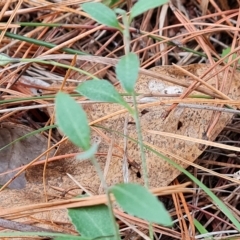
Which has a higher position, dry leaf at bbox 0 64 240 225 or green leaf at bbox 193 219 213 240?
dry leaf at bbox 0 64 240 225

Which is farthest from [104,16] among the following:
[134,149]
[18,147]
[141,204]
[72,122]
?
[18,147]

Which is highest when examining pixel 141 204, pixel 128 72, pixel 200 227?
pixel 128 72

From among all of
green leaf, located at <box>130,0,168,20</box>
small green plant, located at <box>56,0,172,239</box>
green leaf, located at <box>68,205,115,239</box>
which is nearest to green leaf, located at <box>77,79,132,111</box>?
small green plant, located at <box>56,0,172,239</box>

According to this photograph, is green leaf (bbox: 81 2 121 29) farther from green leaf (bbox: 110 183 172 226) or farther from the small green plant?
green leaf (bbox: 110 183 172 226)

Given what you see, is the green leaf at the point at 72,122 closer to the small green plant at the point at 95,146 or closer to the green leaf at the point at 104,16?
the small green plant at the point at 95,146

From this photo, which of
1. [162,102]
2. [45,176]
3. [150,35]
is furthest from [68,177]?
[150,35]

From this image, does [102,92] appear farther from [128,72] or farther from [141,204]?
[141,204]

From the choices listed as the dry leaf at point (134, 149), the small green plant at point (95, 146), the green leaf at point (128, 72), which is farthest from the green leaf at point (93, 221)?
the green leaf at point (128, 72)

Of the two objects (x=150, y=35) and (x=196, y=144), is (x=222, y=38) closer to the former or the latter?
(x=150, y=35)
